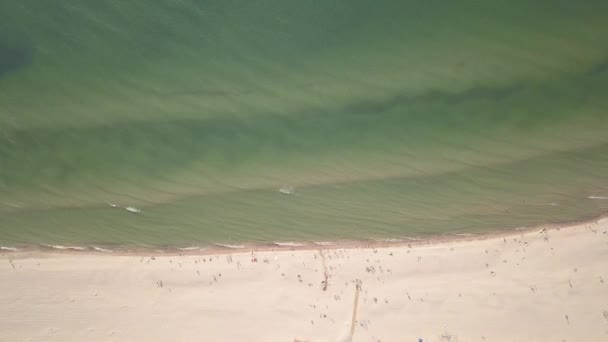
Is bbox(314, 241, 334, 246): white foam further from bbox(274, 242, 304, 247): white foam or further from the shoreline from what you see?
bbox(274, 242, 304, 247): white foam

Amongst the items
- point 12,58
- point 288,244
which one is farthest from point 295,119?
point 12,58

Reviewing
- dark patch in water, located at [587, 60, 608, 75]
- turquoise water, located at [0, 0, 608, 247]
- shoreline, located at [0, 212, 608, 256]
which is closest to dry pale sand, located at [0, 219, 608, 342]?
shoreline, located at [0, 212, 608, 256]

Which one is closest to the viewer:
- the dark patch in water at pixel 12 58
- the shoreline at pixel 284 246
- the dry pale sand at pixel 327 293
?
the dry pale sand at pixel 327 293

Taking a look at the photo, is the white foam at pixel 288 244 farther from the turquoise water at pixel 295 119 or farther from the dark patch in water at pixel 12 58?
the dark patch in water at pixel 12 58

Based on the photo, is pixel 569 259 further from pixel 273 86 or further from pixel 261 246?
pixel 273 86

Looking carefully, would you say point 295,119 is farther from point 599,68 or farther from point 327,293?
point 599,68

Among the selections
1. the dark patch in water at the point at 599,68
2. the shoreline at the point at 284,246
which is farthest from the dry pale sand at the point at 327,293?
the dark patch in water at the point at 599,68

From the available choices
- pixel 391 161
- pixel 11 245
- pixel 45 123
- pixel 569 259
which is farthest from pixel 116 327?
pixel 569 259
